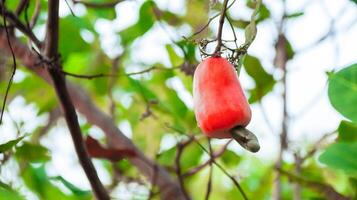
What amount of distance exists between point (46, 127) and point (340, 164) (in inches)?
27.5

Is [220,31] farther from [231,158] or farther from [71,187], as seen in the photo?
[231,158]

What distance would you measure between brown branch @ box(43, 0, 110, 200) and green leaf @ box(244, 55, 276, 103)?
298 mm

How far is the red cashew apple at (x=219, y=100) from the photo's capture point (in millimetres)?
493

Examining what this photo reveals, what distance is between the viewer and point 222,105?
1.65ft

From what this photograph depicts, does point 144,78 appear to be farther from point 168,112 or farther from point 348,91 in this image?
point 348,91

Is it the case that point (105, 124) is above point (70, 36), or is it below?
below

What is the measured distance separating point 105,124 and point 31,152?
0.15 meters

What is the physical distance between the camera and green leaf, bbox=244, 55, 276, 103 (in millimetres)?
940

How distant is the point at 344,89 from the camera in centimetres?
66

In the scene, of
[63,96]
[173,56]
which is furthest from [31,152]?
[173,56]

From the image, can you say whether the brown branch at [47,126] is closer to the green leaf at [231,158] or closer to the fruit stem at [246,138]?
the green leaf at [231,158]

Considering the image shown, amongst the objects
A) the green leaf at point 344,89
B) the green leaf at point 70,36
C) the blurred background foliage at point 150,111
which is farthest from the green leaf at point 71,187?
the green leaf at point 344,89

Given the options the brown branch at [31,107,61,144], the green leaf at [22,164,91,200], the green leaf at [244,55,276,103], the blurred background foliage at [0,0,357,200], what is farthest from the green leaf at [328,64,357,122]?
the brown branch at [31,107,61,144]

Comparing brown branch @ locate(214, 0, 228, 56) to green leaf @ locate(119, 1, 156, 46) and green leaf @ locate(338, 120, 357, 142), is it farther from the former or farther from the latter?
green leaf @ locate(119, 1, 156, 46)
